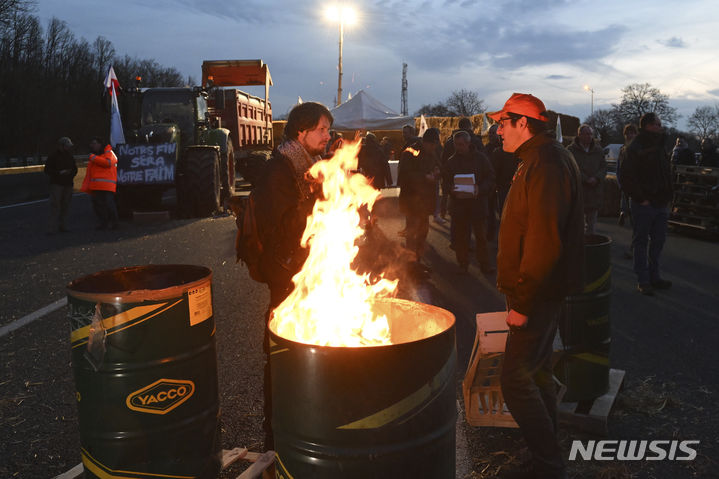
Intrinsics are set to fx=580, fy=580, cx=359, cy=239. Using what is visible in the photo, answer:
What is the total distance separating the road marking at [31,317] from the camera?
5.89 meters

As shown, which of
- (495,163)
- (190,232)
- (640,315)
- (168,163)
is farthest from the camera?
(168,163)

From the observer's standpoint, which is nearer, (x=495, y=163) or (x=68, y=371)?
(x=68, y=371)

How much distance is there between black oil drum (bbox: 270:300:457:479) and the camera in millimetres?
2004

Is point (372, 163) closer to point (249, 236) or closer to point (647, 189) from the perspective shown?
point (647, 189)

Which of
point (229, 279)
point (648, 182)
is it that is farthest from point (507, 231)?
point (229, 279)

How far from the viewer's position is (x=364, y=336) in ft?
9.50

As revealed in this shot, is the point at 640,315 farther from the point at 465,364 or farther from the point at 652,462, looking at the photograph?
the point at 652,462

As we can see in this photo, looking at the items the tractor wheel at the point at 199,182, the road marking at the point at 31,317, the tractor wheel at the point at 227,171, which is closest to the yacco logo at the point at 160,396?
the road marking at the point at 31,317

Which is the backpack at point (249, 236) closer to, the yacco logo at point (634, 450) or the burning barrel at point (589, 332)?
the burning barrel at point (589, 332)

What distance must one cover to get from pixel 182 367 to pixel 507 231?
1.74 metres

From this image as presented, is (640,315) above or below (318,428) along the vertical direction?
below

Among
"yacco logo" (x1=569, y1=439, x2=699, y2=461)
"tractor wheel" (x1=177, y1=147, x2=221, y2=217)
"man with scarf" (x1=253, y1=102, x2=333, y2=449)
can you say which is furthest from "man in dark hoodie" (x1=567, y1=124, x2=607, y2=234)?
"tractor wheel" (x1=177, y1=147, x2=221, y2=217)

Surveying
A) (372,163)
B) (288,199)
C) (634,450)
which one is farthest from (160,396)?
(372,163)

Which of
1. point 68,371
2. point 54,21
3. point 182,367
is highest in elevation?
point 54,21
